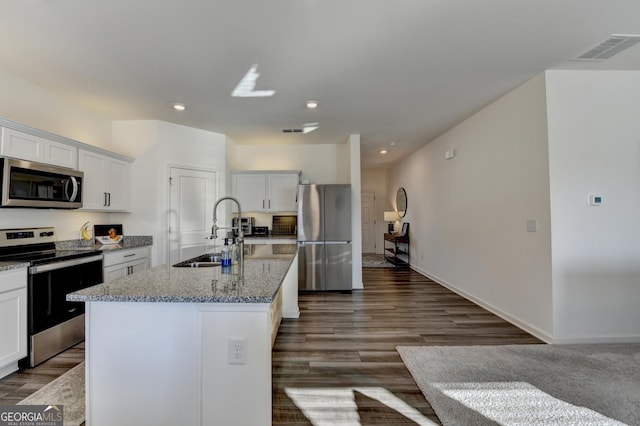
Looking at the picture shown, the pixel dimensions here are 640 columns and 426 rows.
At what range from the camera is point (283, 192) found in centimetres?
499

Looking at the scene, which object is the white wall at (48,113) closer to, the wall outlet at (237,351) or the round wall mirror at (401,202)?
the wall outlet at (237,351)

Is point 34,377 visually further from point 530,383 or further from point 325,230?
point 530,383

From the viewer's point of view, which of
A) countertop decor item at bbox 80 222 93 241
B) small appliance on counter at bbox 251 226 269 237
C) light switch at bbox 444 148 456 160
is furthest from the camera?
small appliance on counter at bbox 251 226 269 237

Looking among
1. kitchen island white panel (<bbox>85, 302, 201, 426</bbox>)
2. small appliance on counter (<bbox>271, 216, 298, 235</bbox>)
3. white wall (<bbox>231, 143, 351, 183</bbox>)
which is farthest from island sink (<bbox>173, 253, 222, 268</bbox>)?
white wall (<bbox>231, 143, 351, 183</bbox>)

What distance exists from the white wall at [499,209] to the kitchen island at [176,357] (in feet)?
9.33

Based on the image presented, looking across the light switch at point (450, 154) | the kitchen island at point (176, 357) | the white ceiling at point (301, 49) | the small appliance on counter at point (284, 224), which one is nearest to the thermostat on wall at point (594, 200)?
the white ceiling at point (301, 49)

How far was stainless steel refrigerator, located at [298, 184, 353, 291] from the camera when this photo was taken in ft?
15.0

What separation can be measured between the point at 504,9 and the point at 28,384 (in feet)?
14.2

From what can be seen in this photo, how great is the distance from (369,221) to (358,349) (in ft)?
21.1

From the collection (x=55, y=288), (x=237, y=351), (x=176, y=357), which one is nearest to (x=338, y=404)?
(x=237, y=351)

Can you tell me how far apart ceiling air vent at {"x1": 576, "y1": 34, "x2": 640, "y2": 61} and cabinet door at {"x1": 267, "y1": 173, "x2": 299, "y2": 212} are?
153 inches

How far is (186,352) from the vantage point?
135 centimetres

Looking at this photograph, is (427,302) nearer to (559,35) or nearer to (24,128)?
(559,35)

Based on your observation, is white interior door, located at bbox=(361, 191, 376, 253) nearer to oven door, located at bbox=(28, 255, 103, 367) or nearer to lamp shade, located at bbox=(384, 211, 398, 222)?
lamp shade, located at bbox=(384, 211, 398, 222)
